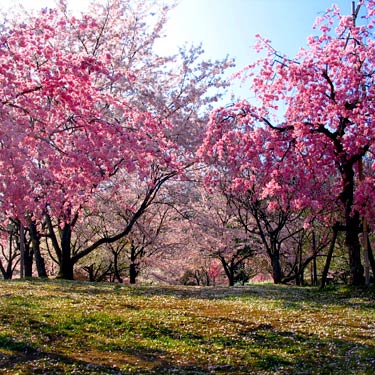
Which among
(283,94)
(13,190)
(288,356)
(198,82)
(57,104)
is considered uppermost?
(198,82)

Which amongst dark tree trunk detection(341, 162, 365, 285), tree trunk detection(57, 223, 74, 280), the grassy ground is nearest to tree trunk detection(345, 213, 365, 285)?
dark tree trunk detection(341, 162, 365, 285)

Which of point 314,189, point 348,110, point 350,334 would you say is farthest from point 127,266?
point 350,334

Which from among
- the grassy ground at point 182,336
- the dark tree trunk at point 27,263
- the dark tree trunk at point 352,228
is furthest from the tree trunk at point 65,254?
the dark tree trunk at point 352,228

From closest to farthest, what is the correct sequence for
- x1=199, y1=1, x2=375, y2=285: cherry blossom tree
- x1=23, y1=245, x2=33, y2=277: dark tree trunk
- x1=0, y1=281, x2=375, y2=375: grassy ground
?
x1=0, y1=281, x2=375, y2=375: grassy ground → x1=199, y1=1, x2=375, y2=285: cherry blossom tree → x1=23, y1=245, x2=33, y2=277: dark tree trunk

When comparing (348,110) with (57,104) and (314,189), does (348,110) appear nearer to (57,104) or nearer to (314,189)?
(314,189)

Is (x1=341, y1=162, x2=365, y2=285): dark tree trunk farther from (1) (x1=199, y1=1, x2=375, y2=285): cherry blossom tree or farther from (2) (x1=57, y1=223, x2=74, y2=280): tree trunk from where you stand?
(2) (x1=57, y1=223, x2=74, y2=280): tree trunk

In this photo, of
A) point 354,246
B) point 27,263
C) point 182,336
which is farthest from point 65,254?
point 182,336

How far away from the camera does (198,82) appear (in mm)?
Result: 26594

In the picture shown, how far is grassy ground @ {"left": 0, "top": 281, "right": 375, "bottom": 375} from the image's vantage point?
8.38 meters

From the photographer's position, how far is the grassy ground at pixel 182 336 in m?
8.38

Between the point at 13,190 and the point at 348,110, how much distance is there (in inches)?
424

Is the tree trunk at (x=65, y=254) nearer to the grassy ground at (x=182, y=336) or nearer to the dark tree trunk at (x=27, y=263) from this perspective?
the dark tree trunk at (x=27, y=263)

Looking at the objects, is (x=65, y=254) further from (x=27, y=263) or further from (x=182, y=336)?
(x=182, y=336)

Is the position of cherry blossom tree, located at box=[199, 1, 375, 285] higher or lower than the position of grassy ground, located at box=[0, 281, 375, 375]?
A: higher
